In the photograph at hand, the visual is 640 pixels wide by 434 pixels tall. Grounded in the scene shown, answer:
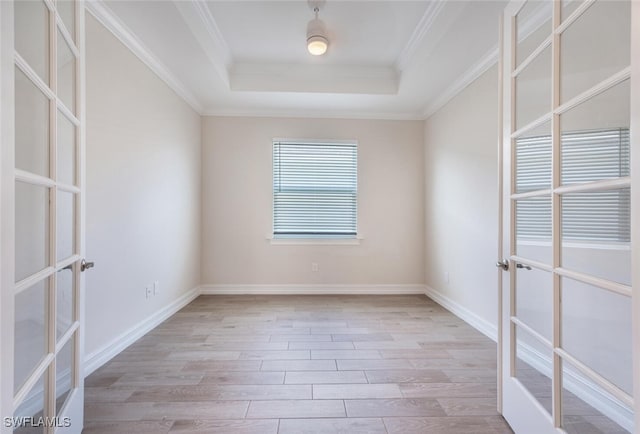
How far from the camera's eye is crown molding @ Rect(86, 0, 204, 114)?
1.99 m

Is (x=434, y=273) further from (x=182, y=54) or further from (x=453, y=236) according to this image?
(x=182, y=54)

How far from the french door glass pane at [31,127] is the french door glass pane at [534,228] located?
82.1 inches

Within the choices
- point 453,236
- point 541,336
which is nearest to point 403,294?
point 453,236

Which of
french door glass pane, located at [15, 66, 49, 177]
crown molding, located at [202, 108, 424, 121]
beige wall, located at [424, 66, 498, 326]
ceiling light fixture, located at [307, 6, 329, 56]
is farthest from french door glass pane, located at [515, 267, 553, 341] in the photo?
crown molding, located at [202, 108, 424, 121]

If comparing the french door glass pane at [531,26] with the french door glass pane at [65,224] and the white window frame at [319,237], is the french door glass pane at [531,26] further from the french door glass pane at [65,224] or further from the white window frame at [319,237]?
the white window frame at [319,237]

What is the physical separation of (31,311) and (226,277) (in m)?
2.87

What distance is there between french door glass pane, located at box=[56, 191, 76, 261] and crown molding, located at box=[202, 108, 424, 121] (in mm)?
2836

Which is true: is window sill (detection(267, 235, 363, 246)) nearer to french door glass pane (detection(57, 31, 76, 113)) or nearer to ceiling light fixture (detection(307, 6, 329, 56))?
ceiling light fixture (detection(307, 6, 329, 56))

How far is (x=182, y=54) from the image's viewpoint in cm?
263

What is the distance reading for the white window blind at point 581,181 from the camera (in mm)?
1046

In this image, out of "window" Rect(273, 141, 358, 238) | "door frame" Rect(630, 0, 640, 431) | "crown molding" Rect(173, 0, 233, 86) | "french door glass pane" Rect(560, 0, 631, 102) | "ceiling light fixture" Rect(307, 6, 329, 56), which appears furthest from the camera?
"window" Rect(273, 141, 358, 238)

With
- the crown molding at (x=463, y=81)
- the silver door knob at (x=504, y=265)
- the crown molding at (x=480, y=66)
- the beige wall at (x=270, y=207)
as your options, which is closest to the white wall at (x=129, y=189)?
the beige wall at (x=270, y=207)

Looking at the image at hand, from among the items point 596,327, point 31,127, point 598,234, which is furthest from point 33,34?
point 596,327

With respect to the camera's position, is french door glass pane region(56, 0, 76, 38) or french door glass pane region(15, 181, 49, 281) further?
french door glass pane region(56, 0, 76, 38)
